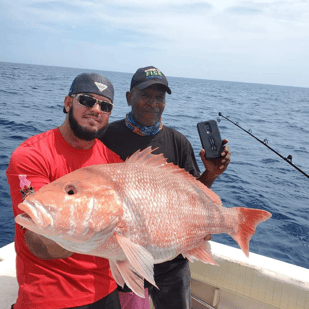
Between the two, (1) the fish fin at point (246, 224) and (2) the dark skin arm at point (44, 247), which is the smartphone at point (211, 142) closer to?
(1) the fish fin at point (246, 224)

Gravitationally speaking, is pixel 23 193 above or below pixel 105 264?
above

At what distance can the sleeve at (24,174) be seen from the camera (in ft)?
6.24

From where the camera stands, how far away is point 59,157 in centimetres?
218

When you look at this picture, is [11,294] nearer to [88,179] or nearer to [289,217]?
[88,179]

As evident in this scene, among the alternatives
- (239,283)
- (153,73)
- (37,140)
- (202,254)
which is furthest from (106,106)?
(239,283)

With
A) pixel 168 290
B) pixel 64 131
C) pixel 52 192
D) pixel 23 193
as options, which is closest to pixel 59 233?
pixel 52 192

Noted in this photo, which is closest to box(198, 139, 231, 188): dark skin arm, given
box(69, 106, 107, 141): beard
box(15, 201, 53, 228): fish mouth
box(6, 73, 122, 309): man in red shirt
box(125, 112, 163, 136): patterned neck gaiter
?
box(125, 112, 163, 136): patterned neck gaiter

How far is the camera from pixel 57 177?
2.14m

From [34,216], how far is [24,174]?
0.63m

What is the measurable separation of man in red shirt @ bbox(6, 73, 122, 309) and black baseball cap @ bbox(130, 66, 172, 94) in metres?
0.63

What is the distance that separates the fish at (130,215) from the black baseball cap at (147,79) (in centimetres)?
110

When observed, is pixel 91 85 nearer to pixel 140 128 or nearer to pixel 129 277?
pixel 140 128

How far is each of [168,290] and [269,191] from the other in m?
6.89

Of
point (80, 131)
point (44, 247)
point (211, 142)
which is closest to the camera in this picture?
point (44, 247)
